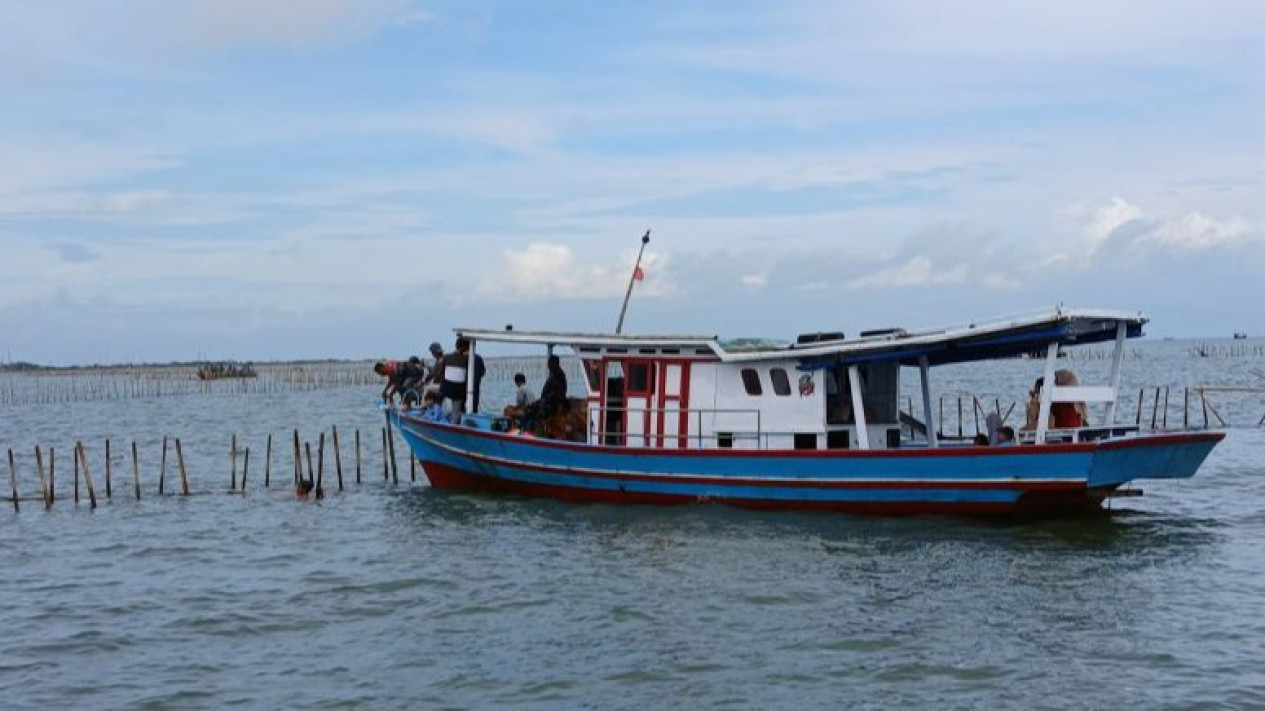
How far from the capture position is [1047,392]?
19.5 meters

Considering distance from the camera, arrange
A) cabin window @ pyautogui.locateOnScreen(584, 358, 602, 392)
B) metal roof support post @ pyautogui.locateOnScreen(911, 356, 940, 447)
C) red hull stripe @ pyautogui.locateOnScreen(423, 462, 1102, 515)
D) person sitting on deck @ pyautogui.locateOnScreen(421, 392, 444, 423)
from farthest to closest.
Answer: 1. person sitting on deck @ pyautogui.locateOnScreen(421, 392, 444, 423)
2. cabin window @ pyautogui.locateOnScreen(584, 358, 602, 392)
3. metal roof support post @ pyautogui.locateOnScreen(911, 356, 940, 447)
4. red hull stripe @ pyautogui.locateOnScreen(423, 462, 1102, 515)

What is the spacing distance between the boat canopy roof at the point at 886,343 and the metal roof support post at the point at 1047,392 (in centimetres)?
20

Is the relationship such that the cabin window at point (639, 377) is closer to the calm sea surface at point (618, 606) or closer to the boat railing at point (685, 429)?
the boat railing at point (685, 429)

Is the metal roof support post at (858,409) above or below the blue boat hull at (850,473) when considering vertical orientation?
above

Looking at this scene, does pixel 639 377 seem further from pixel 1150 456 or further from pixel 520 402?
pixel 1150 456

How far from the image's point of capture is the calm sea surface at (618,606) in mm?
13000

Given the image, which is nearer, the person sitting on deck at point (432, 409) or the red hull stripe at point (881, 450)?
the red hull stripe at point (881, 450)

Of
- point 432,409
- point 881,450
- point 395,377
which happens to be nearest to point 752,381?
point 881,450

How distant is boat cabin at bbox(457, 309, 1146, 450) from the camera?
68.6 ft

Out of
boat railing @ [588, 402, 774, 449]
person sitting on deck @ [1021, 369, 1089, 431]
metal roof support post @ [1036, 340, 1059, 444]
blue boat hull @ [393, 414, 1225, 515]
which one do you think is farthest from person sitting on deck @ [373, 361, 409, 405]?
metal roof support post @ [1036, 340, 1059, 444]

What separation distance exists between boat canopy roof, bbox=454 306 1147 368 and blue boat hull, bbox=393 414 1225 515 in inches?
62.3

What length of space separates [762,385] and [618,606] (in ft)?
22.9

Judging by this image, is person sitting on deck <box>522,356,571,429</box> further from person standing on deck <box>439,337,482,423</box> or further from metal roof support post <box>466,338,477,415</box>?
person standing on deck <box>439,337,482,423</box>

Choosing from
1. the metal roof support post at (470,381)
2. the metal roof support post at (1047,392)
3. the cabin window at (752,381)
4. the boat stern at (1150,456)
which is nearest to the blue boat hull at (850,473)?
the boat stern at (1150,456)
